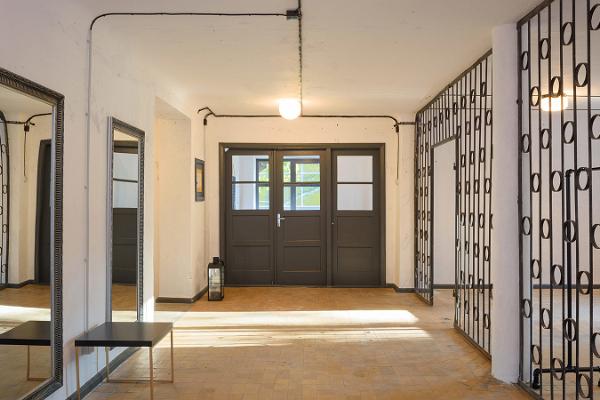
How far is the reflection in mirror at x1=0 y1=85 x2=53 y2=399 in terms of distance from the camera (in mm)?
2604

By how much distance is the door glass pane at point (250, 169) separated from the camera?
7.76 metres

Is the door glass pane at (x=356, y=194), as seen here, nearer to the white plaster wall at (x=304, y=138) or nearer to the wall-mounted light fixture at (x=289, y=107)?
the white plaster wall at (x=304, y=138)

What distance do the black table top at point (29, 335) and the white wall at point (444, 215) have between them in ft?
18.8

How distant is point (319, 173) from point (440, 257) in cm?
211

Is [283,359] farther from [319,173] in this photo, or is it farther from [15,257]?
[319,173]

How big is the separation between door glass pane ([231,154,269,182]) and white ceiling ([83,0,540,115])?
169 centimetres

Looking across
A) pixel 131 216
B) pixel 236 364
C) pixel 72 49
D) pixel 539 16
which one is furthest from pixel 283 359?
pixel 539 16

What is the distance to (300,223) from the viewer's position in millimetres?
7758

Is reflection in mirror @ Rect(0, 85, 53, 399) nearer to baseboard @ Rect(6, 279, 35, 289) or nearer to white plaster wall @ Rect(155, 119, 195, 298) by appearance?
baseboard @ Rect(6, 279, 35, 289)

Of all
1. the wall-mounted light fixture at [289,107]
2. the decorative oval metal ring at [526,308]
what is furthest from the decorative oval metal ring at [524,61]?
the wall-mounted light fixture at [289,107]

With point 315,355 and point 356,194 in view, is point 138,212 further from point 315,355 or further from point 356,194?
point 356,194

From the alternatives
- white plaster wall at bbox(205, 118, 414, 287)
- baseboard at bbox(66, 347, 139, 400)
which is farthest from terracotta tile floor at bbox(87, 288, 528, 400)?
white plaster wall at bbox(205, 118, 414, 287)

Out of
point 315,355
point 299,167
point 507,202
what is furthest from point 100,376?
point 299,167

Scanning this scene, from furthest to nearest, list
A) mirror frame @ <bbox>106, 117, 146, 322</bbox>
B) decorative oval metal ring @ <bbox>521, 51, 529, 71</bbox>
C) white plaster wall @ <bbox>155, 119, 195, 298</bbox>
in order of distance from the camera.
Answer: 1. white plaster wall @ <bbox>155, 119, 195, 298</bbox>
2. mirror frame @ <bbox>106, 117, 146, 322</bbox>
3. decorative oval metal ring @ <bbox>521, 51, 529, 71</bbox>
